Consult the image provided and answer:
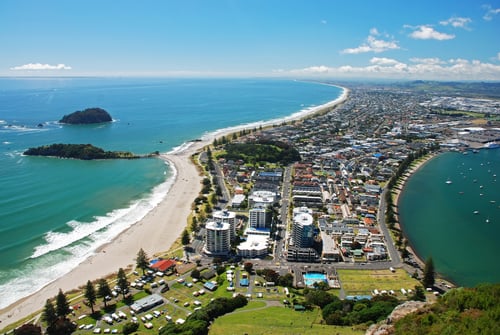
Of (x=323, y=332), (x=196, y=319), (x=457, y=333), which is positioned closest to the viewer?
(x=457, y=333)

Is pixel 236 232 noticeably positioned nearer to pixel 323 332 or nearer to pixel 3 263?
pixel 323 332

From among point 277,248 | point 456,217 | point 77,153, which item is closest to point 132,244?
point 277,248

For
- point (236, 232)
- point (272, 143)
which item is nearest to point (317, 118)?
point (272, 143)

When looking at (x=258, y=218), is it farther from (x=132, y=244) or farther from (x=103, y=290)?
(x=103, y=290)

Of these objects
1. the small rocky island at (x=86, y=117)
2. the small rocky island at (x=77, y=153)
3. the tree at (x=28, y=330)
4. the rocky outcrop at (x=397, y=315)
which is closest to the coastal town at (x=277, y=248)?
the tree at (x=28, y=330)

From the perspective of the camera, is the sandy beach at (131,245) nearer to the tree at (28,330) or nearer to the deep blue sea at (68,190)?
the deep blue sea at (68,190)

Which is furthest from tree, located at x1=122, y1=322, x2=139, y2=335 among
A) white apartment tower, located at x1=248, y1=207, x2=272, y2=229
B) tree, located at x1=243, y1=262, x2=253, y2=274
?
white apartment tower, located at x1=248, y1=207, x2=272, y2=229
